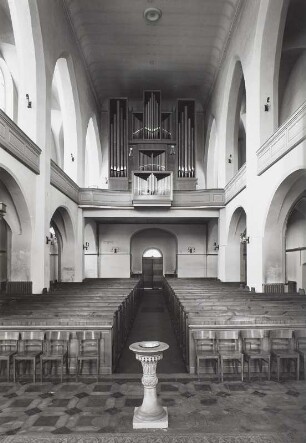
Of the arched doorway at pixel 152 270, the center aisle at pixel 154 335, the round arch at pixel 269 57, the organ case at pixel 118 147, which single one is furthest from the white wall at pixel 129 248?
the round arch at pixel 269 57

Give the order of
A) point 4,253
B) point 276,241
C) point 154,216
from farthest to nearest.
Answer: point 154,216
point 4,253
point 276,241

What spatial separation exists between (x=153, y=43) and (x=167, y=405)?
15.3 m

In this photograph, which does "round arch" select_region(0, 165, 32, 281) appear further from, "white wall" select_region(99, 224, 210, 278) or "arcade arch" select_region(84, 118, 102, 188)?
"white wall" select_region(99, 224, 210, 278)

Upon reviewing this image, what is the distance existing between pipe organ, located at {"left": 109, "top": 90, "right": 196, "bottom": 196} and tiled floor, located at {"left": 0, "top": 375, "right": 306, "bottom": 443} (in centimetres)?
1506

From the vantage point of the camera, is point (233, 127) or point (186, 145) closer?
point (233, 127)

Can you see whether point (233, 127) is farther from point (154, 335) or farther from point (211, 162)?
point (154, 335)

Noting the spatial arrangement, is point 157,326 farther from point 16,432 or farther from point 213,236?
point 213,236

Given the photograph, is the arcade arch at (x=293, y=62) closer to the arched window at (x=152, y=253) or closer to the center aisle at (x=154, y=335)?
the center aisle at (x=154, y=335)

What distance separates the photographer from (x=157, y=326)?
38.7 ft

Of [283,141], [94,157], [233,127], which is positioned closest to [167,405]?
[283,141]

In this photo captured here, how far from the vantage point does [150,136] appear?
69.4 ft

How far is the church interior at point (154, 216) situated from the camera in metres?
5.80

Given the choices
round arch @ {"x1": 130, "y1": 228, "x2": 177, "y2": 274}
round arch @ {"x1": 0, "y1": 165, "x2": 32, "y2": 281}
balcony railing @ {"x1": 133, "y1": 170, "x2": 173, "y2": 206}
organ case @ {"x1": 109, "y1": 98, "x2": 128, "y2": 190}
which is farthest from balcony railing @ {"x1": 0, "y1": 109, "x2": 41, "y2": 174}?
round arch @ {"x1": 130, "y1": 228, "x2": 177, "y2": 274}

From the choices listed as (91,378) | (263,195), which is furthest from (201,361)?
(263,195)
